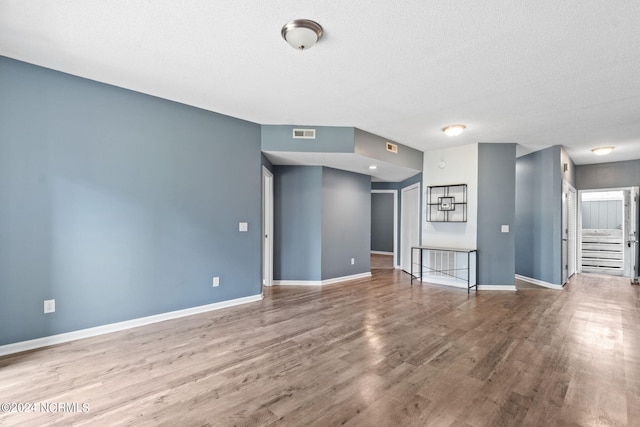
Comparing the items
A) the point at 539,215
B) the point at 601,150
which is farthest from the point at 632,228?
the point at 539,215

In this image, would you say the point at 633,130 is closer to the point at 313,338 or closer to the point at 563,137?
the point at 563,137

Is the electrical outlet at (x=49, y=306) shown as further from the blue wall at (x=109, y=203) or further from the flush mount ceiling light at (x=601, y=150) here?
the flush mount ceiling light at (x=601, y=150)

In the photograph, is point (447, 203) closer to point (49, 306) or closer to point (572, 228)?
point (572, 228)

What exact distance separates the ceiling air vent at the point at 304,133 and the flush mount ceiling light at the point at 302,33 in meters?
2.02

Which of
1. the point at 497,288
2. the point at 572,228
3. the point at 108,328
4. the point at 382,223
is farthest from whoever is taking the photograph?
the point at 382,223

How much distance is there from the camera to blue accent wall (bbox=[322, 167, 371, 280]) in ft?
17.4

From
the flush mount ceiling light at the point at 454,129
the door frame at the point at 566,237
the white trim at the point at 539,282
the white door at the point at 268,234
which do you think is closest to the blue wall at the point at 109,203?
the white door at the point at 268,234

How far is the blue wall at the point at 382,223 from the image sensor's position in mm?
9828

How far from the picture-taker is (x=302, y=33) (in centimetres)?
208

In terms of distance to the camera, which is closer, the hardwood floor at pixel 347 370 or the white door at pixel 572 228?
the hardwood floor at pixel 347 370

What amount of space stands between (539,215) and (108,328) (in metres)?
6.93

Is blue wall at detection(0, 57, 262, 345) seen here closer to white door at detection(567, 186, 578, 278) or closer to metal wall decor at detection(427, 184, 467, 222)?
metal wall decor at detection(427, 184, 467, 222)

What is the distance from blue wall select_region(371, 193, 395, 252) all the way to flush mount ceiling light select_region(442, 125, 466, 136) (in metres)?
5.51

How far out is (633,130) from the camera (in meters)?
4.21
